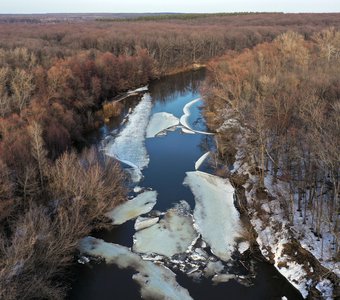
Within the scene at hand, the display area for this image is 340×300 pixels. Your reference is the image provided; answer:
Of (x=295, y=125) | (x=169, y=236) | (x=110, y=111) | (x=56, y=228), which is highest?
(x=295, y=125)

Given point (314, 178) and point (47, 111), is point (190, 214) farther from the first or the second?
point (47, 111)

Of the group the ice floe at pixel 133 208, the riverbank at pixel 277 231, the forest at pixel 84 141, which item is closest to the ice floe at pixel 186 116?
the forest at pixel 84 141

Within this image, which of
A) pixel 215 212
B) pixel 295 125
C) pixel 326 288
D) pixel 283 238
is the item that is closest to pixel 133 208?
pixel 215 212

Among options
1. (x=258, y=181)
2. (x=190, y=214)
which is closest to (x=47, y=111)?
(x=190, y=214)

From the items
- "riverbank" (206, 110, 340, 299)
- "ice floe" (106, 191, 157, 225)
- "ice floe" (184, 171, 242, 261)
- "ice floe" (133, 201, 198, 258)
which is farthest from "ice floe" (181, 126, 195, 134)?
"ice floe" (133, 201, 198, 258)

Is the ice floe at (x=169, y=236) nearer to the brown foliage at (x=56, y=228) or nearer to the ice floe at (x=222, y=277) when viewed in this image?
the ice floe at (x=222, y=277)

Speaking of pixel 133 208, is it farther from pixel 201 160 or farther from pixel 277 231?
pixel 201 160
